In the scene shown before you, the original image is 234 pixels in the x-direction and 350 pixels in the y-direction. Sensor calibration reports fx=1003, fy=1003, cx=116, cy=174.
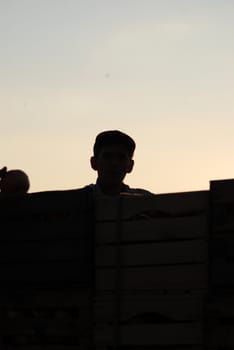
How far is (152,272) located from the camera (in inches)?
331

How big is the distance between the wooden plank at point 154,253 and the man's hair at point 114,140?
236 centimetres

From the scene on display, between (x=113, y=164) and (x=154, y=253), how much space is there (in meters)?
2.34

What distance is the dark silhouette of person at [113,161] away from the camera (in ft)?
34.4

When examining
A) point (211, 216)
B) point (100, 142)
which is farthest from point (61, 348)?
point (100, 142)

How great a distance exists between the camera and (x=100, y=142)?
35.8ft

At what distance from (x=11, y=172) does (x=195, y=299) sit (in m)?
2.64

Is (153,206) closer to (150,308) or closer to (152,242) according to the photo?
(152,242)

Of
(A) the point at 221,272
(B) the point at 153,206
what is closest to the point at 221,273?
(A) the point at 221,272

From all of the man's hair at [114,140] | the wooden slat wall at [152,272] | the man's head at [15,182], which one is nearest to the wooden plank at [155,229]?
the wooden slat wall at [152,272]

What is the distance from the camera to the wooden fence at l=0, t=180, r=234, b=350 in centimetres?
816

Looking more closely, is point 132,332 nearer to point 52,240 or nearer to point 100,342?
point 100,342

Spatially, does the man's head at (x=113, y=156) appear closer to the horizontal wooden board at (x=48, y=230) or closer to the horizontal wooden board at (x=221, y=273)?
the horizontal wooden board at (x=48, y=230)

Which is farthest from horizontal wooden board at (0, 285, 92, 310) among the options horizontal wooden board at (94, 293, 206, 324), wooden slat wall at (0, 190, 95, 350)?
horizontal wooden board at (94, 293, 206, 324)

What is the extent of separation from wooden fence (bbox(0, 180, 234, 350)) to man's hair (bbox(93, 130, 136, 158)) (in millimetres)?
1950
